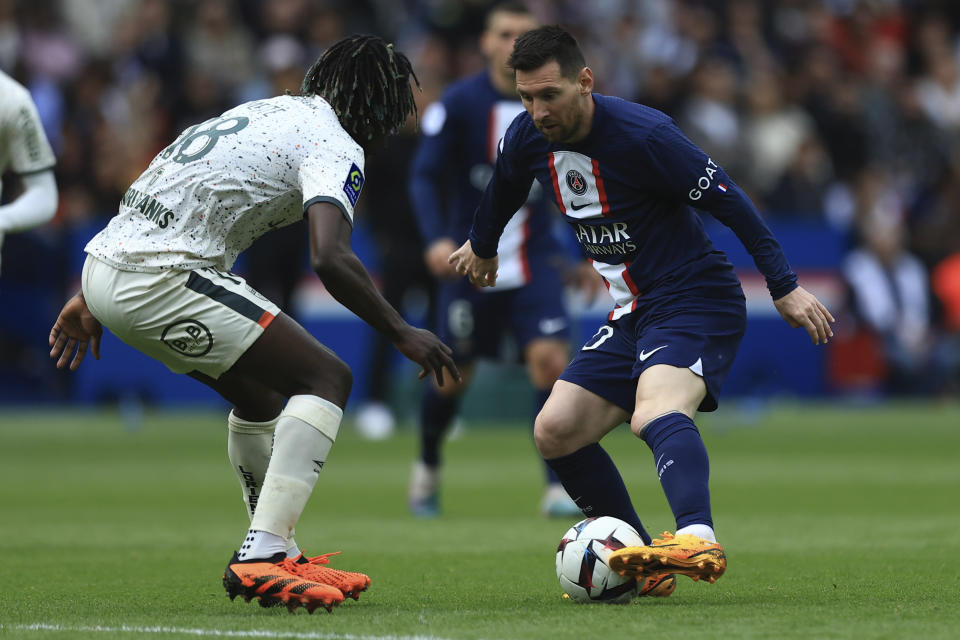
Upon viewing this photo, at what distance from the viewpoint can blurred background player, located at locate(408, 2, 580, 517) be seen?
347 inches

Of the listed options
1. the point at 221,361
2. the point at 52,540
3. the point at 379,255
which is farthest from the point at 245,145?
the point at 379,255

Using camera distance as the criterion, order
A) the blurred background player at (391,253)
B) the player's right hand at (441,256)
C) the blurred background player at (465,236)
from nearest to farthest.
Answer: the player's right hand at (441,256)
the blurred background player at (465,236)
the blurred background player at (391,253)

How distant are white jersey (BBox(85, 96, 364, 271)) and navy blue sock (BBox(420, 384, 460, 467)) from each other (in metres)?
3.74

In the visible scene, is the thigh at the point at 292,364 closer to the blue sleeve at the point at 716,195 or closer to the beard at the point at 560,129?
the beard at the point at 560,129

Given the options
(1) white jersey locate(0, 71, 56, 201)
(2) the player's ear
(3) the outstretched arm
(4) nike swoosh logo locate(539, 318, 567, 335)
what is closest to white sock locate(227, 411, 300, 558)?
(3) the outstretched arm

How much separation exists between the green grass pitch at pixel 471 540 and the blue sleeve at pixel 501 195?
52.1 inches

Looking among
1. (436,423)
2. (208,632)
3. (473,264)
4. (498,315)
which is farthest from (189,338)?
(498,315)

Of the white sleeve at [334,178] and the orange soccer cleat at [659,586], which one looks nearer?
the white sleeve at [334,178]

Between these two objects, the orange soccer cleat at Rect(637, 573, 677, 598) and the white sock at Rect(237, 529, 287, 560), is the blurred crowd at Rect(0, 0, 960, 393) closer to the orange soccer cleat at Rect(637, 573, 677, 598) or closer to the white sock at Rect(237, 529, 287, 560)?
the orange soccer cleat at Rect(637, 573, 677, 598)

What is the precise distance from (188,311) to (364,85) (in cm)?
98

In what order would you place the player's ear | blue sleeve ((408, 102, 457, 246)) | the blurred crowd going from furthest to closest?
1. the blurred crowd
2. blue sleeve ((408, 102, 457, 246))
3. the player's ear

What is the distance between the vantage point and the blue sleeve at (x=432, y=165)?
9.01 metres

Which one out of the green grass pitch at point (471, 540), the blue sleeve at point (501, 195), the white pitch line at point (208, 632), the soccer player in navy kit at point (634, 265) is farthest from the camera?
the blue sleeve at point (501, 195)

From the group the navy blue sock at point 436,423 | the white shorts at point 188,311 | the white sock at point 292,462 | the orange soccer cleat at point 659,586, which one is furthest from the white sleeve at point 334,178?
the navy blue sock at point 436,423
